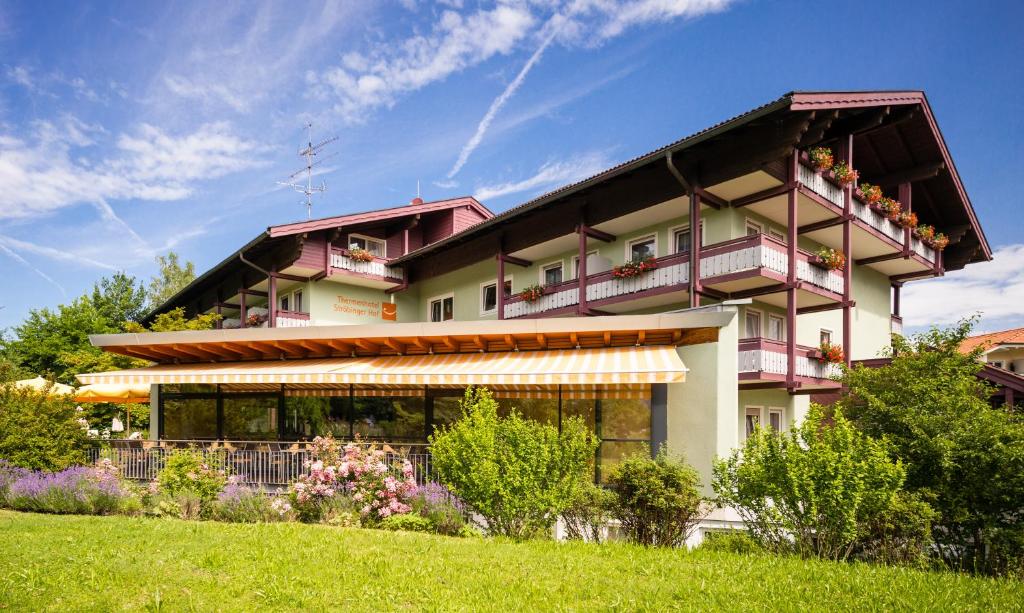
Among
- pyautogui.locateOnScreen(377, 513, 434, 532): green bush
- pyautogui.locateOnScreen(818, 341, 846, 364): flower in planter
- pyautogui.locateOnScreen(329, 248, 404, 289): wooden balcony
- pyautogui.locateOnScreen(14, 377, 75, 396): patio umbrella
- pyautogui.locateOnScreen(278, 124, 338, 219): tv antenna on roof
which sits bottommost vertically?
pyautogui.locateOnScreen(377, 513, 434, 532): green bush

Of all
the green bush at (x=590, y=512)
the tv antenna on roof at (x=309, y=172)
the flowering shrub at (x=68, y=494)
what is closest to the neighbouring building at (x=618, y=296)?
the green bush at (x=590, y=512)

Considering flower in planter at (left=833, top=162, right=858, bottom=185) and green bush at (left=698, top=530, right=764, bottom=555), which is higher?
flower in planter at (left=833, top=162, right=858, bottom=185)

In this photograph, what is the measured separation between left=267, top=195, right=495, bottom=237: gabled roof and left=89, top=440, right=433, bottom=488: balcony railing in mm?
12705

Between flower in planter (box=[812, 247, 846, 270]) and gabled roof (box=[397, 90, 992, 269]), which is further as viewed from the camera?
flower in planter (box=[812, 247, 846, 270])

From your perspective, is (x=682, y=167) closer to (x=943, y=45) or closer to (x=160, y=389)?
(x=160, y=389)

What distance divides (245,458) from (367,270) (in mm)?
16817

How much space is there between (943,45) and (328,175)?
32.1m

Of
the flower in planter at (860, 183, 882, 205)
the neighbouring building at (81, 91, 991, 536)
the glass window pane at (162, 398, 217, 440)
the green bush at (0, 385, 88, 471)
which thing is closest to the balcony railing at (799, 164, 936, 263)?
the neighbouring building at (81, 91, 991, 536)

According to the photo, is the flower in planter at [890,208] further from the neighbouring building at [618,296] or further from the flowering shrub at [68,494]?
the flowering shrub at [68,494]

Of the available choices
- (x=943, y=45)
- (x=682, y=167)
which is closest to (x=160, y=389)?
(x=682, y=167)

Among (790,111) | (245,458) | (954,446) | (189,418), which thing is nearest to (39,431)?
(189,418)

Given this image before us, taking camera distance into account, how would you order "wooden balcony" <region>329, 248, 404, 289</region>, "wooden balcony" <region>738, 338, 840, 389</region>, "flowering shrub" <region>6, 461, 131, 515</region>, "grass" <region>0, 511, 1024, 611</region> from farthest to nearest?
"wooden balcony" <region>329, 248, 404, 289</region> → "wooden balcony" <region>738, 338, 840, 389</region> → "flowering shrub" <region>6, 461, 131, 515</region> → "grass" <region>0, 511, 1024, 611</region>

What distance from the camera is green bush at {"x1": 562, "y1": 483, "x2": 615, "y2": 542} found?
10148 mm

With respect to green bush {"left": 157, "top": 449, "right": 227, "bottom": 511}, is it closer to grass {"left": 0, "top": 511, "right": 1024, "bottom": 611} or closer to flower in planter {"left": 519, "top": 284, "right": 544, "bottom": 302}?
grass {"left": 0, "top": 511, "right": 1024, "bottom": 611}
